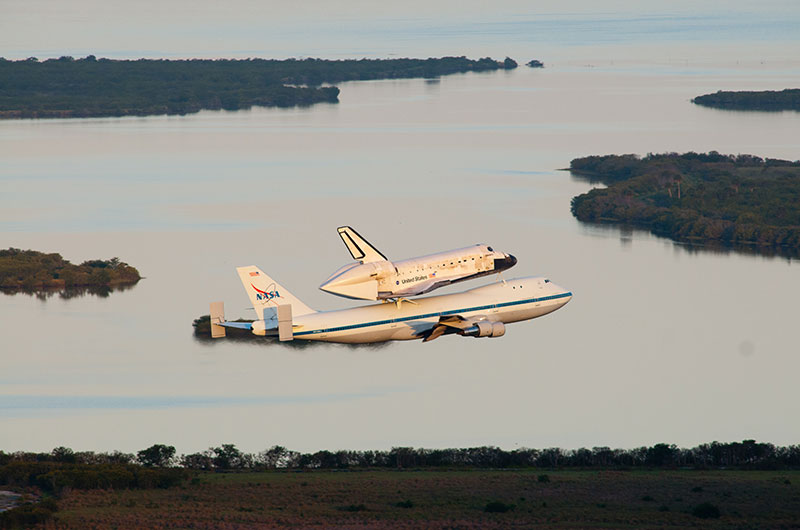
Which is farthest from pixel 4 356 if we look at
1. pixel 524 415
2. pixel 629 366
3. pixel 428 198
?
pixel 428 198


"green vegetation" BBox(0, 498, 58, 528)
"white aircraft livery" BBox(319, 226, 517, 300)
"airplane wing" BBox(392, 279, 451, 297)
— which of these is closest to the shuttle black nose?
"white aircraft livery" BBox(319, 226, 517, 300)

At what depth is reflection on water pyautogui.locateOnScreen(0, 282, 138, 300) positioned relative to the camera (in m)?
144

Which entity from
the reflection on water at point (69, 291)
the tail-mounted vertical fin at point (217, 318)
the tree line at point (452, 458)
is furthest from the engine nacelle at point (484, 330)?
the reflection on water at point (69, 291)

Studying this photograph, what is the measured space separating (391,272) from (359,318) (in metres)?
3.56

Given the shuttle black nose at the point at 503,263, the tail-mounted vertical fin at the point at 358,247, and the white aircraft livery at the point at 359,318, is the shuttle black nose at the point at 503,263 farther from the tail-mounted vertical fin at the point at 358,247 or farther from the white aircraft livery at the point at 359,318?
the tail-mounted vertical fin at the point at 358,247

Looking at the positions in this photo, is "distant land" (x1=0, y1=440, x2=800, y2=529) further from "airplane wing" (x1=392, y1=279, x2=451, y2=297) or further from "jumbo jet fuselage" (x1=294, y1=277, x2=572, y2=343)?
"airplane wing" (x1=392, y1=279, x2=451, y2=297)

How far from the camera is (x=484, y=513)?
72.9 metres

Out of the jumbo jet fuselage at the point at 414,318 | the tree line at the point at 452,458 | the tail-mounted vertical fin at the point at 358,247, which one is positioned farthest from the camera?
the tree line at the point at 452,458

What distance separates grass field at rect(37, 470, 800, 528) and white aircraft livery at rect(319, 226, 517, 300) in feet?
40.5

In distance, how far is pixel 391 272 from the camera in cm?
7781

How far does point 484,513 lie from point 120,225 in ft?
384

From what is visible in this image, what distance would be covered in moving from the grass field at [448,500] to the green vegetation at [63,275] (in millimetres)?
65292

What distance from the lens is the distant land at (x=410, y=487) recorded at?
2810 inches

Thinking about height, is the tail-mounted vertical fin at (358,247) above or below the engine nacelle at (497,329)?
above
